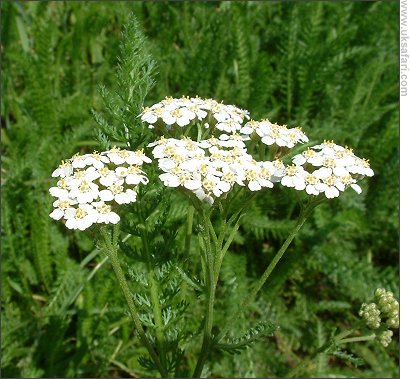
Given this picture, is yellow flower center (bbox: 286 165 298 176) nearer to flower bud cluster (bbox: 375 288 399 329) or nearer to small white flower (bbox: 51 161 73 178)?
flower bud cluster (bbox: 375 288 399 329)

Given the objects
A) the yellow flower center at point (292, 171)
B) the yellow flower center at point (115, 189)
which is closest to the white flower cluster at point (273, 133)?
the yellow flower center at point (292, 171)

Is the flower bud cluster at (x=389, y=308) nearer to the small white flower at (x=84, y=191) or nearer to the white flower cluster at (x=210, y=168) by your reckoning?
the white flower cluster at (x=210, y=168)

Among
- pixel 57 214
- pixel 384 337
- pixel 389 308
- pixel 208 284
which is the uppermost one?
pixel 57 214

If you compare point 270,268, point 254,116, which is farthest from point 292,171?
point 254,116

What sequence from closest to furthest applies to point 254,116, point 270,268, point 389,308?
point 270,268 < point 389,308 < point 254,116

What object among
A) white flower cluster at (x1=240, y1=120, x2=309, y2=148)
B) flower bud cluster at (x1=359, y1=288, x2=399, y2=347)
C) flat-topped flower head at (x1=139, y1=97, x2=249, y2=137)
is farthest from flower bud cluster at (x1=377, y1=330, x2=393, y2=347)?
flat-topped flower head at (x1=139, y1=97, x2=249, y2=137)

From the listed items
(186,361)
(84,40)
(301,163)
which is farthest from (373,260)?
(84,40)

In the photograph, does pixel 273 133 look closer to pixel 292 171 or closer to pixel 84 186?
pixel 292 171
